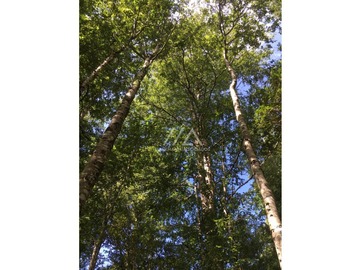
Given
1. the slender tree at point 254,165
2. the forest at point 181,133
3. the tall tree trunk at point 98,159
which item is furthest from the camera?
the forest at point 181,133

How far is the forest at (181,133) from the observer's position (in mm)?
6227

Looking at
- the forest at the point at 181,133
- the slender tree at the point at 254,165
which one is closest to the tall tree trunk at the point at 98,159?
the forest at the point at 181,133

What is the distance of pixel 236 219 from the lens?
6855 mm

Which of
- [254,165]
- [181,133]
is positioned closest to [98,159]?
[254,165]

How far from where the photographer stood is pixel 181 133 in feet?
27.7

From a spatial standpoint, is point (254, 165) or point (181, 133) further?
point (181, 133)

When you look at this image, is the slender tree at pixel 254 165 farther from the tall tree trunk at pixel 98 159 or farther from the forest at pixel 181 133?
the tall tree trunk at pixel 98 159

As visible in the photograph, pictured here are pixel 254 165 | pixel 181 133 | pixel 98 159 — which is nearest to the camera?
pixel 98 159

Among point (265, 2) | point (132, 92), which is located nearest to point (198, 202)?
point (132, 92)

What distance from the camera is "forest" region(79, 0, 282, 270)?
6.23 m

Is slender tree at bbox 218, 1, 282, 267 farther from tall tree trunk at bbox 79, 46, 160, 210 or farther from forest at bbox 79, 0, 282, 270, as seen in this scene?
tall tree trunk at bbox 79, 46, 160, 210

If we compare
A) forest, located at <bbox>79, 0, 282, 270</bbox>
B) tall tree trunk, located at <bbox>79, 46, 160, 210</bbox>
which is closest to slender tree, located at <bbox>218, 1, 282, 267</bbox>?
forest, located at <bbox>79, 0, 282, 270</bbox>

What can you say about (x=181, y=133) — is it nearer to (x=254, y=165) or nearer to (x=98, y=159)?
(x=254, y=165)
